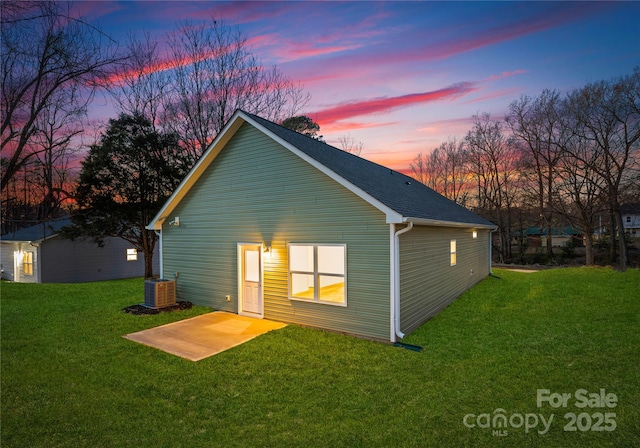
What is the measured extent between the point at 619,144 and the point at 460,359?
2349 centimetres

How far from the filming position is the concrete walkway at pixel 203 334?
6.69m

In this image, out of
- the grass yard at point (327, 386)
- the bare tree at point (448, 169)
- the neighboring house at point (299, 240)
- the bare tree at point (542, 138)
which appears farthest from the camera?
the bare tree at point (448, 169)

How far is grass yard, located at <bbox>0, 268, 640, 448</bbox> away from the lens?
3848 mm

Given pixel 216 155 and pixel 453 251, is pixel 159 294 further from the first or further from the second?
pixel 453 251

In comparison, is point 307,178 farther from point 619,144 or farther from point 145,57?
point 619,144

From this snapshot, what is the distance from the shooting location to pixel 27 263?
1975 cm

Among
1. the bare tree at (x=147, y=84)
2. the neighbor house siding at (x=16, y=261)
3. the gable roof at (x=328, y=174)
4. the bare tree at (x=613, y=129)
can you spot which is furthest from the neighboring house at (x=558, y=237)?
the neighbor house siding at (x=16, y=261)

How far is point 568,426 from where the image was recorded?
3.99 m

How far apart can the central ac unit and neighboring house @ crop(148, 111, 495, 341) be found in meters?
0.63

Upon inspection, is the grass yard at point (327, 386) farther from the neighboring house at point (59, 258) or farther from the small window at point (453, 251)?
the neighboring house at point (59, 258)

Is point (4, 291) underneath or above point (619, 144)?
underneath

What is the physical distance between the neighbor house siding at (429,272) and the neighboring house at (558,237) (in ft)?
57.7

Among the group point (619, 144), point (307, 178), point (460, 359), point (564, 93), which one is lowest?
point (460, 359)

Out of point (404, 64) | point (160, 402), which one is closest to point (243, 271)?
point (160, 402)
